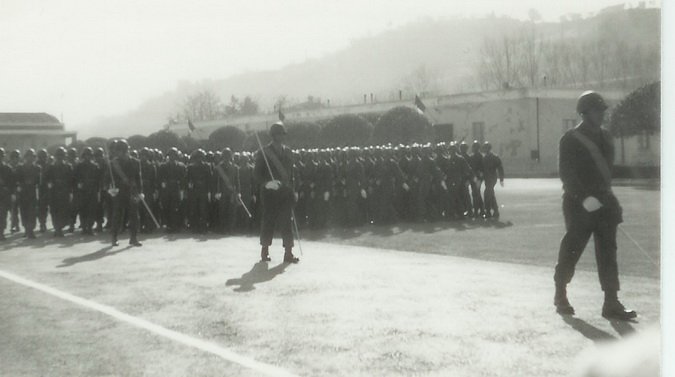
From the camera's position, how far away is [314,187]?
10.8 metres

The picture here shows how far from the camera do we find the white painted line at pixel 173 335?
3521 mm

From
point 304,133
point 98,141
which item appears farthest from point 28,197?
point 304,133

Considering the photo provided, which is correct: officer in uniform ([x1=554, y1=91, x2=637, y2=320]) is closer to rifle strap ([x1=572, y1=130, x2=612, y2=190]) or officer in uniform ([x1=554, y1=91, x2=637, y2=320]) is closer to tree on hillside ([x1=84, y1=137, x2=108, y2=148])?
rifle strap ([x1=572, y1=130, x2=612, y2=190])

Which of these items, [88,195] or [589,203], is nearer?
[589,203]

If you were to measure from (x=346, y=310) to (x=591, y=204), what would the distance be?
1881mm

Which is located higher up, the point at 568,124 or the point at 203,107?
the point at 203,107

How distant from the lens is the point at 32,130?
14.1ft

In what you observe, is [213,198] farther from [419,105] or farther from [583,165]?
[583,165]

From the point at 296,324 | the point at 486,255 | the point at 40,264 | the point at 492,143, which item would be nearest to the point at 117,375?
the point at 296,324

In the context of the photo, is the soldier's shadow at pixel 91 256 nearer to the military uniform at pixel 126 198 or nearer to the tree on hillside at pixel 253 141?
the military uniform at pixel 126 198

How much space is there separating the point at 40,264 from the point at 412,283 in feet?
12.1

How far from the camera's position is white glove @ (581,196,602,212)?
293 cm

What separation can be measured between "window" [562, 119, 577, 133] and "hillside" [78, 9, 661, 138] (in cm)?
29

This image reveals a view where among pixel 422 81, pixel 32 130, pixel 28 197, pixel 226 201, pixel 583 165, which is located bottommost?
pixel 226 201
